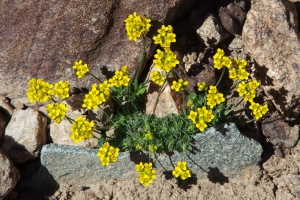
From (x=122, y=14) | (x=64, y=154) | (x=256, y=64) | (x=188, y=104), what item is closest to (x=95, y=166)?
(x=64, y=154)

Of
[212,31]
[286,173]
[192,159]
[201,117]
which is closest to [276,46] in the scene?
[212,31]

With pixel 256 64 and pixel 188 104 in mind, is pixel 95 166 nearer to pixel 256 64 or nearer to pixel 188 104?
pixel 188 104

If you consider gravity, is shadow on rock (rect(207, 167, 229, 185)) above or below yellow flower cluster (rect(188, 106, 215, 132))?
below

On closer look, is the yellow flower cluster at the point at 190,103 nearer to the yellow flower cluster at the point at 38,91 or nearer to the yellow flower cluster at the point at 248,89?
the yellow flower cluster at the point at 248,89

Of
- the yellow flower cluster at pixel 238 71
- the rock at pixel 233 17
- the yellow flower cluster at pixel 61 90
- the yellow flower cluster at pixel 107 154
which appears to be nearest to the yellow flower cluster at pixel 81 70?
the yellow flower cluster at pixel 61 90

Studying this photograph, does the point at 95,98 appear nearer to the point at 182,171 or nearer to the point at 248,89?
the point at 182,171

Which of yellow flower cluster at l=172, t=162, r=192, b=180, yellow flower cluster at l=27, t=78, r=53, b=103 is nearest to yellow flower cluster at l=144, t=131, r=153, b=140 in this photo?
yellow flower cluster at l=172, t=162, r=192, b=180

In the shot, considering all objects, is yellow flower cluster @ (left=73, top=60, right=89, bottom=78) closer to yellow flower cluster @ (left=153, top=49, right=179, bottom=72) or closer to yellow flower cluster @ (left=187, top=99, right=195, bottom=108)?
yellow flower cluster @ (left=153, top=49, right=179, bottom=72)

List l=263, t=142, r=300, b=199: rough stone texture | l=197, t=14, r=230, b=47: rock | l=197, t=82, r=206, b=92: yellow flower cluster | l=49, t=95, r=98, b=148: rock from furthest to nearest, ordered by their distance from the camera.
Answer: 1. l=197, t=14, r=230, b=47: rock
2. l=49, t=95, r=98, b=148: rock
3. l=263, t=142, r=300, b=199: rough stone texture
4. l=197, t=82, r=206, b=92: yellow flower cluster
